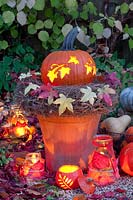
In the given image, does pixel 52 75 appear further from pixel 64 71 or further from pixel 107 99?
pixel 107 99

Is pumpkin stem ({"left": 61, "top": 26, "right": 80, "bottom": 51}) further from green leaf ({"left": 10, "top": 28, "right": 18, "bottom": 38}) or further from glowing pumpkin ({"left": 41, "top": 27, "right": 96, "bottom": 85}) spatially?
green leaf ({"left": 10, "top": 28, "right": 18, "bottom": 38})

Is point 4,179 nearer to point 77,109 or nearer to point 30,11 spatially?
point 77,109

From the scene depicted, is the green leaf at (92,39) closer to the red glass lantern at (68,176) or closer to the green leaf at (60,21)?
the green leaf at (60,21)

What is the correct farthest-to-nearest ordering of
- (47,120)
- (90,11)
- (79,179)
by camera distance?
(90,11)
(47,120)
(79,179)

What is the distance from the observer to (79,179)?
239 cm

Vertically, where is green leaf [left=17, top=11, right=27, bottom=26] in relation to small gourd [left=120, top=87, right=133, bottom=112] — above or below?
above

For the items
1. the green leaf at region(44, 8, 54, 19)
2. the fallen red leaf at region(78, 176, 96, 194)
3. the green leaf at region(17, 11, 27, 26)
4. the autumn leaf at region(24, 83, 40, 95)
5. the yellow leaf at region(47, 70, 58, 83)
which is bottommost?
the fallen red leaf at region(78, 176, 96, 194)

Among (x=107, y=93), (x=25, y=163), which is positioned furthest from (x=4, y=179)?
(x=107, y=93)

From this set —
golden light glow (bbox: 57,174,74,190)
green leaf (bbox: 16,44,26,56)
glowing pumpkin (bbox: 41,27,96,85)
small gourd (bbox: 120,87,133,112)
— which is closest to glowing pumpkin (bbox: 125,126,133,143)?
glowing pumpkin (bbox: 41,27,96,85)

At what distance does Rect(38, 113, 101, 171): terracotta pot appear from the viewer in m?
2.53

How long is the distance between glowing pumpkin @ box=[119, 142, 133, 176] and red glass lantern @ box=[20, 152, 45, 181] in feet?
1.47

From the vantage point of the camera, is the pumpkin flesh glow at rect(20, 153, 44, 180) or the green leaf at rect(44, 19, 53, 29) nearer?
the pumpkin flesh glow at rect(20, 153, 44, 180)

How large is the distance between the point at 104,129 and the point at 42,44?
172 centimetres

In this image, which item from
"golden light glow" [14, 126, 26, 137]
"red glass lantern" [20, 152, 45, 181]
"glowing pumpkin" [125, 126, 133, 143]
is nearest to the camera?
"red glass lantern" [20, 152, 45, 181]
